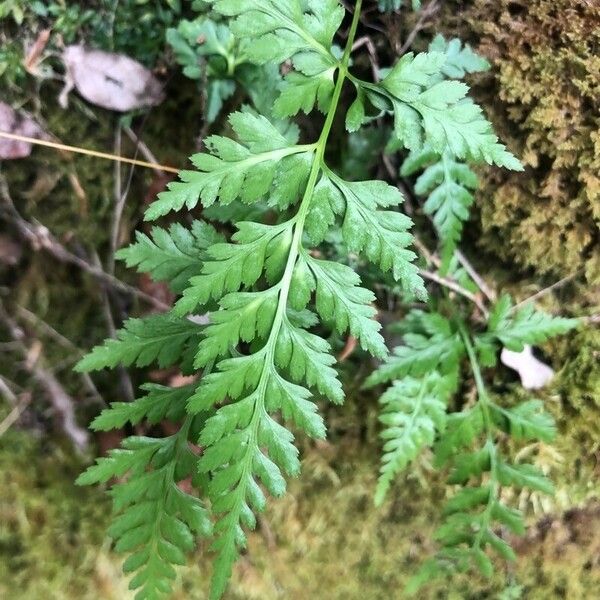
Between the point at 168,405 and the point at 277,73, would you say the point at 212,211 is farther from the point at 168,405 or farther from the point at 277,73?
the point at 168,405

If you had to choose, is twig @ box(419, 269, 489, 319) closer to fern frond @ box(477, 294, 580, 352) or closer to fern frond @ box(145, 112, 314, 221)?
fern frond @ box(477, 294, 580, 352)

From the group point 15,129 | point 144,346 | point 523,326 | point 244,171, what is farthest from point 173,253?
point 523,326

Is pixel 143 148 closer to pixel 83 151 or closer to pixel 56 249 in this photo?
pixel 83 151

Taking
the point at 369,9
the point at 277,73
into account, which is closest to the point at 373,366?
the point at 277,73

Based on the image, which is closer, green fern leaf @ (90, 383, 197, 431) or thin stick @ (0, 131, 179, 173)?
green fern leaf @ (90, 383, 197, 431)

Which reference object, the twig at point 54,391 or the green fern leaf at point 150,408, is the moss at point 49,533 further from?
the green fern leaf at point 150,408

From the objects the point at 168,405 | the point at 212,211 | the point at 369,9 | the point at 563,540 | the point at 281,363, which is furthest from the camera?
the point at 563,540

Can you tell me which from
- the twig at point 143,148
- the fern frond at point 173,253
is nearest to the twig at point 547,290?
the fern frond at point 173,253

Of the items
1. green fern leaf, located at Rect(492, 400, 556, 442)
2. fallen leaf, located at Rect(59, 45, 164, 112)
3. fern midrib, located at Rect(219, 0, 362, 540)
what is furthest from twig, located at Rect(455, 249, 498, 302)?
fallen leaf, located at Rect(59, 45, 164, 112)
